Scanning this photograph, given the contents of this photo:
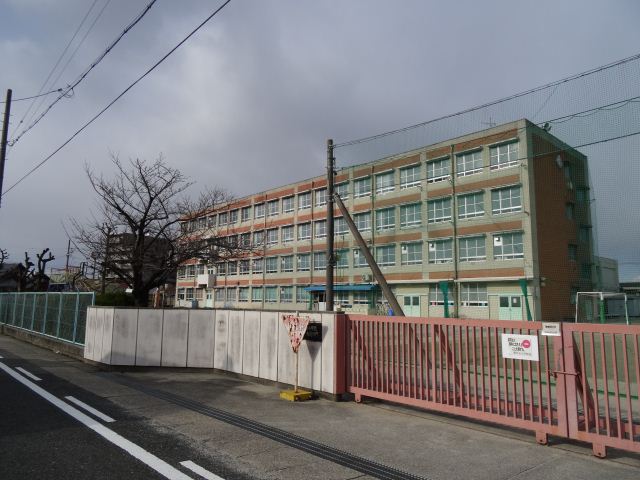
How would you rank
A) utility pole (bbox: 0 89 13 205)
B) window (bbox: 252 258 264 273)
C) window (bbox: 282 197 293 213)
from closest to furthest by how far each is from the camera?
1. utility pole (bbox: 0 89 13 205)
2. window (bbox: 282 197 293 213)
3. window (bbox: 252 258 264 273)

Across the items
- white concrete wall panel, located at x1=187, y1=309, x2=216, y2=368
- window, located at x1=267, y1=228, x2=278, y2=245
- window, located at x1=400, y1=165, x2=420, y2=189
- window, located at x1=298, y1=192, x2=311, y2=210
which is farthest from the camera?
window, located at x1=267, y1=228, x2=278, y2=245

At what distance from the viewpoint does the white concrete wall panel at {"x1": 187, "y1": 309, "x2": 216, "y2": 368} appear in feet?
38.4

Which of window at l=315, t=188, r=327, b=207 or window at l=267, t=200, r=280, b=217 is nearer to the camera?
window at l=315, t=188, r=327, b=207

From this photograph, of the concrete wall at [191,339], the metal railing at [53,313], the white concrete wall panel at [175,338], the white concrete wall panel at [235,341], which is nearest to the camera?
the concrete wall at [191,339]

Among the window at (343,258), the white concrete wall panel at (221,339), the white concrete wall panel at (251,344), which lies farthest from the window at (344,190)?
the white concrete wall panel at (251,344)

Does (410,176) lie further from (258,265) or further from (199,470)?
(199,470)

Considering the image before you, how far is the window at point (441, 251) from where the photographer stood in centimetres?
3938

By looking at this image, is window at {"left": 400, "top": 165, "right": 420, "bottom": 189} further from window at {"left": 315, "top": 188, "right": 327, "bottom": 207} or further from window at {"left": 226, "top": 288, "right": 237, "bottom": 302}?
window at {"left": 226, "top": 288, "right": 237, "bottom": 302}

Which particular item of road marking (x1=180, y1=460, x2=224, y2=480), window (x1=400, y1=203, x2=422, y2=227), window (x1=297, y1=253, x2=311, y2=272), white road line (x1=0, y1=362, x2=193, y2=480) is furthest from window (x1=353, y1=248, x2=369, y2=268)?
road marking (x1=180, y1=460, x2=224, y2=480)

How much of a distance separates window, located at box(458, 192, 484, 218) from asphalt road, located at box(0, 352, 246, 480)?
113ft

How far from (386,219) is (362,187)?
4672 millimetres

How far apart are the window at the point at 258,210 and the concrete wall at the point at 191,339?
4797 centimetres

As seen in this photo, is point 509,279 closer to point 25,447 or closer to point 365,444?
point 365,444

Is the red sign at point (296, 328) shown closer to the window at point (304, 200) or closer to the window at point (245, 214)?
the window at point (304, 200)
